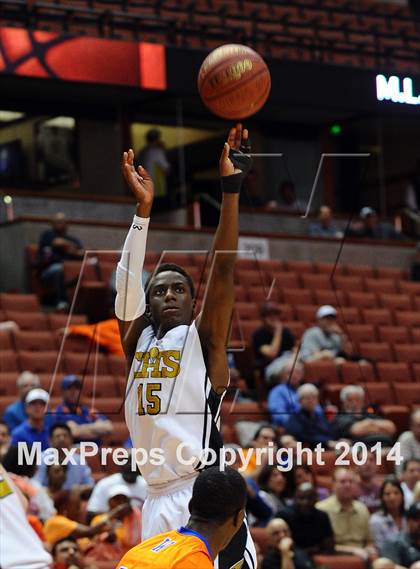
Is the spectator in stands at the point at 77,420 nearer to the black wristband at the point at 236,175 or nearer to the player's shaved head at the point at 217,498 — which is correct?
the black wristband at the point at 236,175

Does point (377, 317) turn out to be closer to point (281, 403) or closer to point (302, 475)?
point (281, 403)

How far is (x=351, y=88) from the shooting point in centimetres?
1748

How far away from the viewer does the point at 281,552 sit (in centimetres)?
900

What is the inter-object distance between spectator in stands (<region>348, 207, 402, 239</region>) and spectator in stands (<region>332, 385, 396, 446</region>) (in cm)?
676

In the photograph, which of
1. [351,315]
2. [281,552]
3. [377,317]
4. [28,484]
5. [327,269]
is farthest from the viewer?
[327,269]

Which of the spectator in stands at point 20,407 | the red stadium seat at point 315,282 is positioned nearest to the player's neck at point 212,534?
the spectator in stands at point 20,407

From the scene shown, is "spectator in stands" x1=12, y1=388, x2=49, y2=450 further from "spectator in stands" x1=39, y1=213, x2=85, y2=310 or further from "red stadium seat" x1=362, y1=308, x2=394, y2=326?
"red stadium seat" x1=362, y1=308, x2=394, y2=326

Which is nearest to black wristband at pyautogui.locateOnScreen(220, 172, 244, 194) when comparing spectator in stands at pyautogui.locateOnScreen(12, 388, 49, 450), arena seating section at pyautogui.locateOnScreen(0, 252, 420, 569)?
arena seating section at pyautogui.locateOnScreen(0, 252, 420, 569)

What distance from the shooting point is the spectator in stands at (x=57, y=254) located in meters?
13.7

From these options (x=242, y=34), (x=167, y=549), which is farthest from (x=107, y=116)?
(x=167, y=549)

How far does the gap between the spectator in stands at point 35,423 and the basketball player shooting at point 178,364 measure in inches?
154

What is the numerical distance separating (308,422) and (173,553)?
21.2 feet

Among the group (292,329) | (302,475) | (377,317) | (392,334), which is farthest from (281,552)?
(377,317)

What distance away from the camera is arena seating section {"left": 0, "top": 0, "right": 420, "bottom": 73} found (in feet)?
55.2
